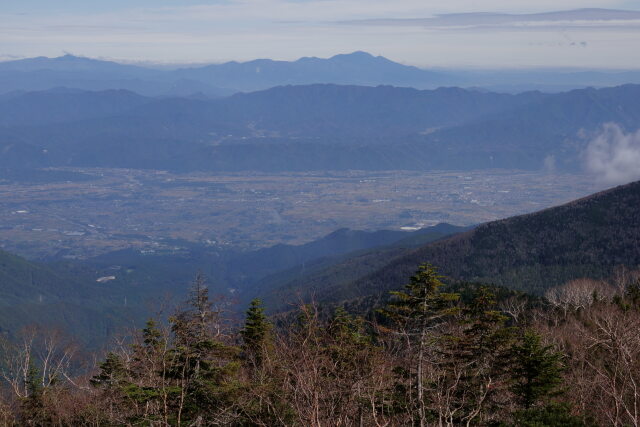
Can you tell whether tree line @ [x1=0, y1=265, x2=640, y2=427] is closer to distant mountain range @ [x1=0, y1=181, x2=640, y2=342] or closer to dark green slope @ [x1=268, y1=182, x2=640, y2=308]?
distant mountain range @ [x1=0, y1=181, x2=640, y2=342]

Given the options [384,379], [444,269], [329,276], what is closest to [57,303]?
[329,276]

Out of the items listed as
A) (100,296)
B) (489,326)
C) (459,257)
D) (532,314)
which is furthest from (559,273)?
(100,296)

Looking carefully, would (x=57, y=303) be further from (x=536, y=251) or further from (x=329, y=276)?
(x=536, y=251)

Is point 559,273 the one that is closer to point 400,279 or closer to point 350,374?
point 400,279

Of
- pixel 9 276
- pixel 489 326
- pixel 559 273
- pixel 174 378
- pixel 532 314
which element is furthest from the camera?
pixel 9 276

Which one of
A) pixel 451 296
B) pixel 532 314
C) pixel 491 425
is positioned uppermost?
pixel 451 296

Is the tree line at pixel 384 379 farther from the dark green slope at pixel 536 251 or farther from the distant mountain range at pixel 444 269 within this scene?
the dark green slope at pixel 536 251

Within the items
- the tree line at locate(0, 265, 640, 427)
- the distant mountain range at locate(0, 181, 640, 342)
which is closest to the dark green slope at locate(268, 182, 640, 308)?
the distant mountain range at locate(0, 181, 640, 342)

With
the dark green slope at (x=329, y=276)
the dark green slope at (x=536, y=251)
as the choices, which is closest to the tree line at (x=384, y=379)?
the dark green slope at (x=536, y=251)
